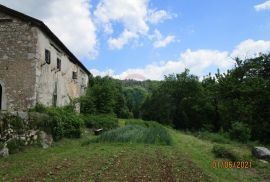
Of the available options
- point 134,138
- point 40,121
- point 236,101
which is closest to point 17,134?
point 40,121

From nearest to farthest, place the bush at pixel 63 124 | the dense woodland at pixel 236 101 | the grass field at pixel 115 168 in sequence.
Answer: the grass field at pixel 115 168 < the bush at pixel 63 124 < the dense woodland at pixel 236 101

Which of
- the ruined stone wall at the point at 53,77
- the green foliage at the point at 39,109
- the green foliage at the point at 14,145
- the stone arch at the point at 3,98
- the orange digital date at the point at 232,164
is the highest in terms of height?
the ruined stone wall at the point at 53,77

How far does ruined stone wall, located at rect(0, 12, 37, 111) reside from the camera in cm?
1755

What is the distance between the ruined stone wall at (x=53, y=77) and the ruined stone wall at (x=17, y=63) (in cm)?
41

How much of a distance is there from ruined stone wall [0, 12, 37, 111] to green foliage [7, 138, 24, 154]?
434 cm

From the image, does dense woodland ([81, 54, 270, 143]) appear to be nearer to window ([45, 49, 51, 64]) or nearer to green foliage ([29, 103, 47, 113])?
window ([45, 49, 51, 64])

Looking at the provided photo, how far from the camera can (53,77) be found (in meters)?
21.0

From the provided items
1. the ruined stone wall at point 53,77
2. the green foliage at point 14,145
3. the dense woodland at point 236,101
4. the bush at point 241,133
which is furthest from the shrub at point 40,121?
the bush at point 241,133

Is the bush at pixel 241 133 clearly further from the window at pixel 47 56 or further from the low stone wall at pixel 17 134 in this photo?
the low stone wall at pixel 17 134

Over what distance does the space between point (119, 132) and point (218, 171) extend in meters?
6.83

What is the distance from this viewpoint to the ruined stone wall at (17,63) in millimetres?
17547

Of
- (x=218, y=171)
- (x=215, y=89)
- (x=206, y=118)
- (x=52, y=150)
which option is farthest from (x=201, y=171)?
(x=206, y=118)

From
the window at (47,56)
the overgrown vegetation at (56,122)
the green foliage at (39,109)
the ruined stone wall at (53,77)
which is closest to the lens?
the overgrown vegetation at (56,122)

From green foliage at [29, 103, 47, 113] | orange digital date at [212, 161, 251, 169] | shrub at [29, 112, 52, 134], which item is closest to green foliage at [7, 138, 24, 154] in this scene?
shrub at [29, 112, 52, 134]
